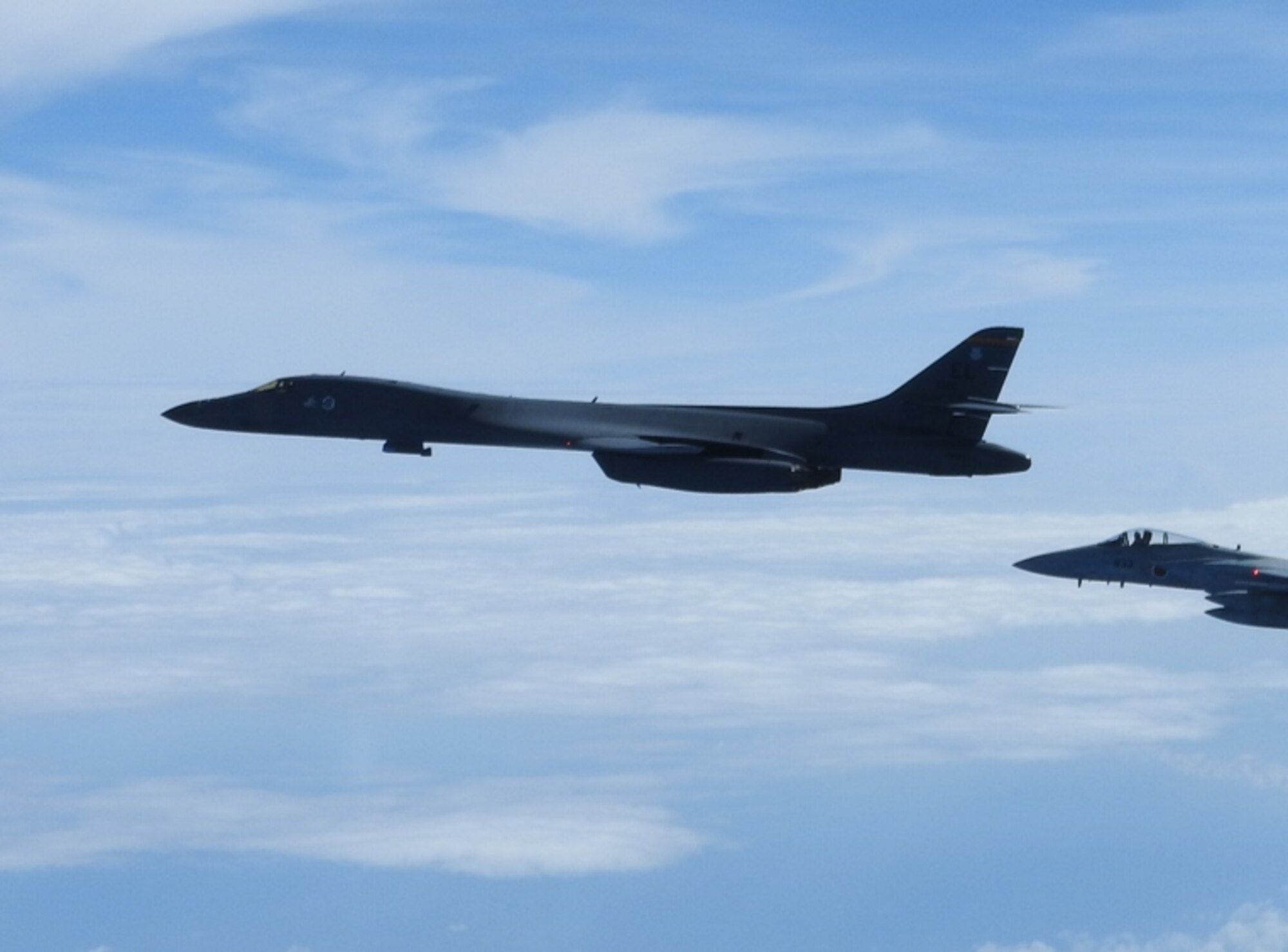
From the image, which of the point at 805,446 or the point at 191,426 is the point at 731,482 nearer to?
the point at 805,446

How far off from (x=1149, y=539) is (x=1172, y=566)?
Result: 98 centimetres

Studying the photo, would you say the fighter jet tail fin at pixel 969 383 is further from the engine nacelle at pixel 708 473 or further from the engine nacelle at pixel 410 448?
the engine nacelle at pixel 410 448

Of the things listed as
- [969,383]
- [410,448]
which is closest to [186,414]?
[410,448]

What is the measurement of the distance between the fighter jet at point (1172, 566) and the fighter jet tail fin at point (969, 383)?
16.5ft

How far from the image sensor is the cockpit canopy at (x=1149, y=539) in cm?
Answer: 4816

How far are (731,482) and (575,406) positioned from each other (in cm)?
580

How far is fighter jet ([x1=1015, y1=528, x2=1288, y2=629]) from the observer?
4725 centimetres

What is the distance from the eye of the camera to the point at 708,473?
148ft

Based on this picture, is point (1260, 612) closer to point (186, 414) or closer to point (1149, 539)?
point (1149, 539)

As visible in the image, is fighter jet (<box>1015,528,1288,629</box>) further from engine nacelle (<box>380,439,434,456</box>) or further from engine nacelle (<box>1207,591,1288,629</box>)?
engine nacelle (<box>380,439,434,456</box>)

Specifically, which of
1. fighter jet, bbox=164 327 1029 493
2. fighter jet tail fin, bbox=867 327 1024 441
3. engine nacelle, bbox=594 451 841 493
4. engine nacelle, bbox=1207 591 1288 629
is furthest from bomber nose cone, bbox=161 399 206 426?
engine nacelle, bbox=1207 591 1288 629

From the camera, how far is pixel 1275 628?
4703cm

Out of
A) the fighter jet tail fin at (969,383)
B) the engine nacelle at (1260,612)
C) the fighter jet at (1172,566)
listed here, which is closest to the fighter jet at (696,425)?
the fighter jet tail fin at (969,383)

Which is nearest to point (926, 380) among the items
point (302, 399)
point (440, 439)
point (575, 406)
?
point (575, 406)
